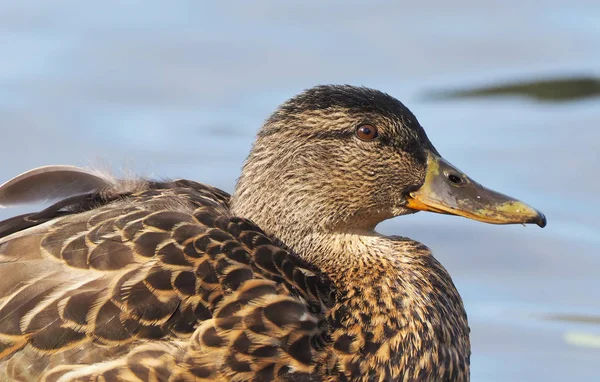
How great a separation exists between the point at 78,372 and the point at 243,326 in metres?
0.73

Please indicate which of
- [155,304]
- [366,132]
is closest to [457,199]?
[366,132]

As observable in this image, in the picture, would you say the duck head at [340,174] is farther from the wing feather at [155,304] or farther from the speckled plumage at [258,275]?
the wing feather at [155,304]

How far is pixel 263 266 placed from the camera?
6934mm

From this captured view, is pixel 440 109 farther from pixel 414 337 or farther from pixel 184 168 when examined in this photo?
pixel 414 337

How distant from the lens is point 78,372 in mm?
6672

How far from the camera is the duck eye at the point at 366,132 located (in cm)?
734

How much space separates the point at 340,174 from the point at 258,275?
79 centimetres

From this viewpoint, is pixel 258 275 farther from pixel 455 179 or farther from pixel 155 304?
pixel 455 179

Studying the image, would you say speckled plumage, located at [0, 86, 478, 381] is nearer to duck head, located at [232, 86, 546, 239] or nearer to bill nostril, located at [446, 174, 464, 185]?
duck head, located at [232, 86, 546, 239]

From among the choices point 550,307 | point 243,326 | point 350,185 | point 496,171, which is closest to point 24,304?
point 243,326

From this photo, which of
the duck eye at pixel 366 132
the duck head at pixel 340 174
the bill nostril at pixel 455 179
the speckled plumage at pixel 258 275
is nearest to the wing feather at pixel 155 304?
the speckled plumage at pixel 258 275

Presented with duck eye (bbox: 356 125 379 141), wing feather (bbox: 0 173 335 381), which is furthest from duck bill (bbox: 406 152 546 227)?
wing feather (bbox: 0 173 335 381)

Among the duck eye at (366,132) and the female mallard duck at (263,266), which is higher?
the duck eye at (366,132)

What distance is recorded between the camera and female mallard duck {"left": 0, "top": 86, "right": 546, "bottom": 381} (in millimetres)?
6707
